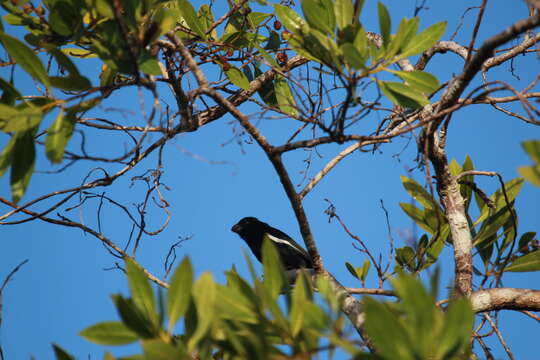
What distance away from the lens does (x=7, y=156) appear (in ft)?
6.40

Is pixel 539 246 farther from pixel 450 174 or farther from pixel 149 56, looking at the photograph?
pixel 149 56

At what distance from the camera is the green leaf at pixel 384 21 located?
2.05m

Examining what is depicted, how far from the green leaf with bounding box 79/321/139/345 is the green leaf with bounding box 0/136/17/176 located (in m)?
0.74

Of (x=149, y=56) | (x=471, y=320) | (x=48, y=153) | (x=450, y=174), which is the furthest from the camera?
(x=450, y=174)

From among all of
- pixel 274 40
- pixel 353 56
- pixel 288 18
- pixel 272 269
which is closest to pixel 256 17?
pixel 274 40

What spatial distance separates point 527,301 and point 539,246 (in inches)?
13.4

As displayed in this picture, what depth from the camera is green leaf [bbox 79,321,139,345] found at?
155cm

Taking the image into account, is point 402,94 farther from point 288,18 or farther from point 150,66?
point 150,66

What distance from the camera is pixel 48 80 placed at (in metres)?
2.04

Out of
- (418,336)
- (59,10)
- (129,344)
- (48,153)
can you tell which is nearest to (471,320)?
(418,336)

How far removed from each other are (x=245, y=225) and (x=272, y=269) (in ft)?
16.7

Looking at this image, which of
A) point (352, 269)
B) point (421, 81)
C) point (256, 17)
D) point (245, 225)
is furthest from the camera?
point (245, 225)

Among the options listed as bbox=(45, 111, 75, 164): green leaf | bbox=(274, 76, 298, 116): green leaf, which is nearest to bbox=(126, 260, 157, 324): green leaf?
bbox=(45, 111, 75, 164): green leaf

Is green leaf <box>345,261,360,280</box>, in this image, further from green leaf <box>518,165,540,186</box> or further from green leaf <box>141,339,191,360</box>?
green leaf <box>141,339,191,360</box>
